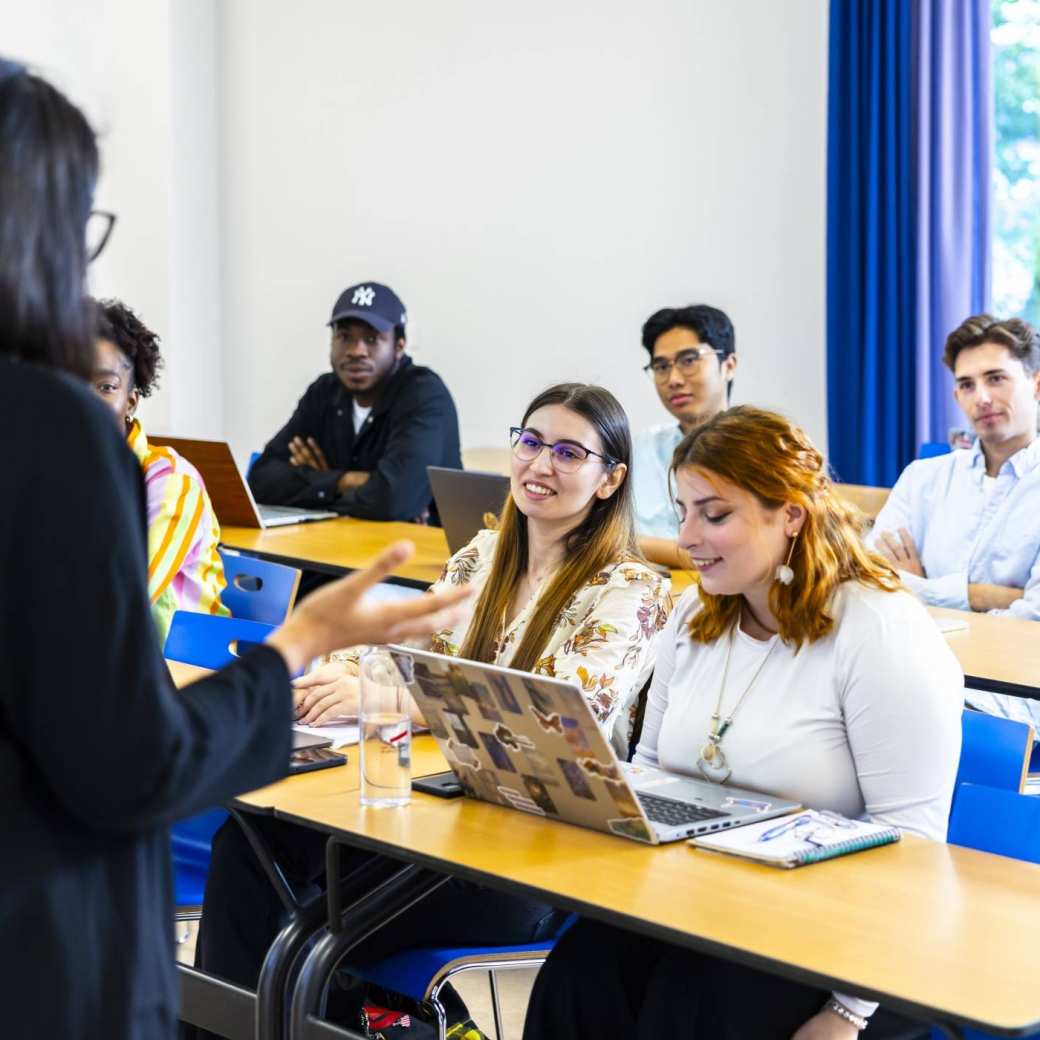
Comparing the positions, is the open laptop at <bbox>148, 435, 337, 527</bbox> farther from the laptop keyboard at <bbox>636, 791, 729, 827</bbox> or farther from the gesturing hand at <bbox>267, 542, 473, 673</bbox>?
the gesturing hand at <bbox>267, 542, 473, 673</bbox>

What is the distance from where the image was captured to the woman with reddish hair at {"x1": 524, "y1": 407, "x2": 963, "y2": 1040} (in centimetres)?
195

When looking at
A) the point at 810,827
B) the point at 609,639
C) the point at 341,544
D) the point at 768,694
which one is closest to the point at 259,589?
the point at 341,544

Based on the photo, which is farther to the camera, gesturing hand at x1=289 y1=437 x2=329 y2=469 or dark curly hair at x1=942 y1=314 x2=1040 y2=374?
gesturing hand at x1=289 y1=437 x2=329 y2=469

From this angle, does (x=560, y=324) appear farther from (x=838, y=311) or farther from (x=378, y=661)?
(x=378, y=661)

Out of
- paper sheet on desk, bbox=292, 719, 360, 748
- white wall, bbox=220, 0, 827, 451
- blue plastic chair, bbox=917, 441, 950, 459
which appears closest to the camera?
paper sheet on desk, bbox=292, 719, 360, 748

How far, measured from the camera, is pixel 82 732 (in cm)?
106

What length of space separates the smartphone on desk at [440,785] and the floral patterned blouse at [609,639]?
11.9 inches

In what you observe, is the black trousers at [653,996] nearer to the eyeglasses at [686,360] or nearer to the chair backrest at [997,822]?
the chair backrest at [997,822]

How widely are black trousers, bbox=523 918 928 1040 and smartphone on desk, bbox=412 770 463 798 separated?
0.24 metres

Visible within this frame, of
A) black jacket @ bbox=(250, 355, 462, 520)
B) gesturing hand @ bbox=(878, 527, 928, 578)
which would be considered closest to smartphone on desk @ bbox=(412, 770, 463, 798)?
gesturing hand @ bbox=(878, 527, 928, 578)

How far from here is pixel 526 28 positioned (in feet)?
20.5

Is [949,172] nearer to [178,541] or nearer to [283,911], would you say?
[178,541]

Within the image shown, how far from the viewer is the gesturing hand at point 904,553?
4.13 m

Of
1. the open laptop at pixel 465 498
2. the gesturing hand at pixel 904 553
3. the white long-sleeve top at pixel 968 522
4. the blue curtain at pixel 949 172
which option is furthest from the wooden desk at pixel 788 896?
the blue curtain at pixel 949 172
